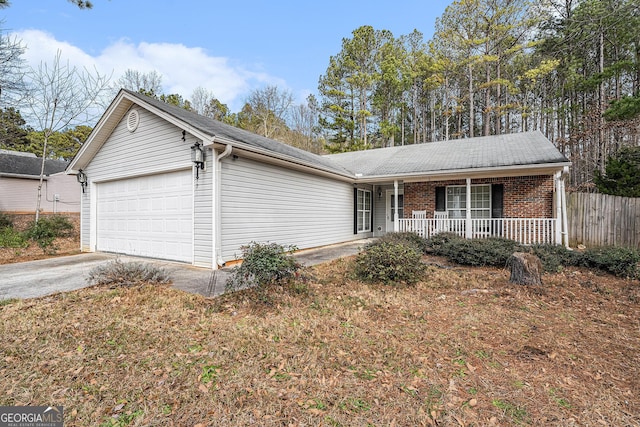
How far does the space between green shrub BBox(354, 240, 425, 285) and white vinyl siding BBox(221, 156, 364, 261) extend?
3106 millimetres

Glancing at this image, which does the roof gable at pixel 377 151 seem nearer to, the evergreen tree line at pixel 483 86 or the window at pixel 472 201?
the window at pixel 472 201

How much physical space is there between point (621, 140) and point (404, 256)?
56.0 ft

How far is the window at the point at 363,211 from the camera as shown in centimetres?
1272

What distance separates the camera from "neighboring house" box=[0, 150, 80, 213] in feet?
52.9

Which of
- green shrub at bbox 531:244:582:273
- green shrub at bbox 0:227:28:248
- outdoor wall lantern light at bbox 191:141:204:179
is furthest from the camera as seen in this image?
green shrub at bbox 0:227:28:248

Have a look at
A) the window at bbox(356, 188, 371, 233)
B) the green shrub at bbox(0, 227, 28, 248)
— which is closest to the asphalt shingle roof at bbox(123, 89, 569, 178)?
the window at bbox(356, 188, 371, 233)

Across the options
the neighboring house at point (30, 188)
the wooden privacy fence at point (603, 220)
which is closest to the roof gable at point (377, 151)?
the wooden privacy fence at point (603, 220)

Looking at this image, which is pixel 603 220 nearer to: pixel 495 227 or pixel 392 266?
pixel 495 227

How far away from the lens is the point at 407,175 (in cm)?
1052

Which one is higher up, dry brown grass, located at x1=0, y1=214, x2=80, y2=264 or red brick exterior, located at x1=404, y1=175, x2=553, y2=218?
red brick exterior, located at x1=404, y1=175, x2=553, y2=218

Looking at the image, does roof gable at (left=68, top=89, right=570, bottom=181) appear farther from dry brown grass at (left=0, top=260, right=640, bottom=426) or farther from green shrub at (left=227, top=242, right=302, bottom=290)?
dry brown grass at (left=0, top=260, right=640, bottom=426)

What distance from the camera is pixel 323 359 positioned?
111 inches

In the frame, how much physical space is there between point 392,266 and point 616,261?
4.87 meters

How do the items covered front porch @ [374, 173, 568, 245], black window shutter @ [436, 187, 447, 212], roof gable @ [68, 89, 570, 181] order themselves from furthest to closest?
black window shutter @ [436, 187, 447, 212] → covered front porch @ [374, 173, 568, 245] → roof gable @ [68, 89, 570, 181]
